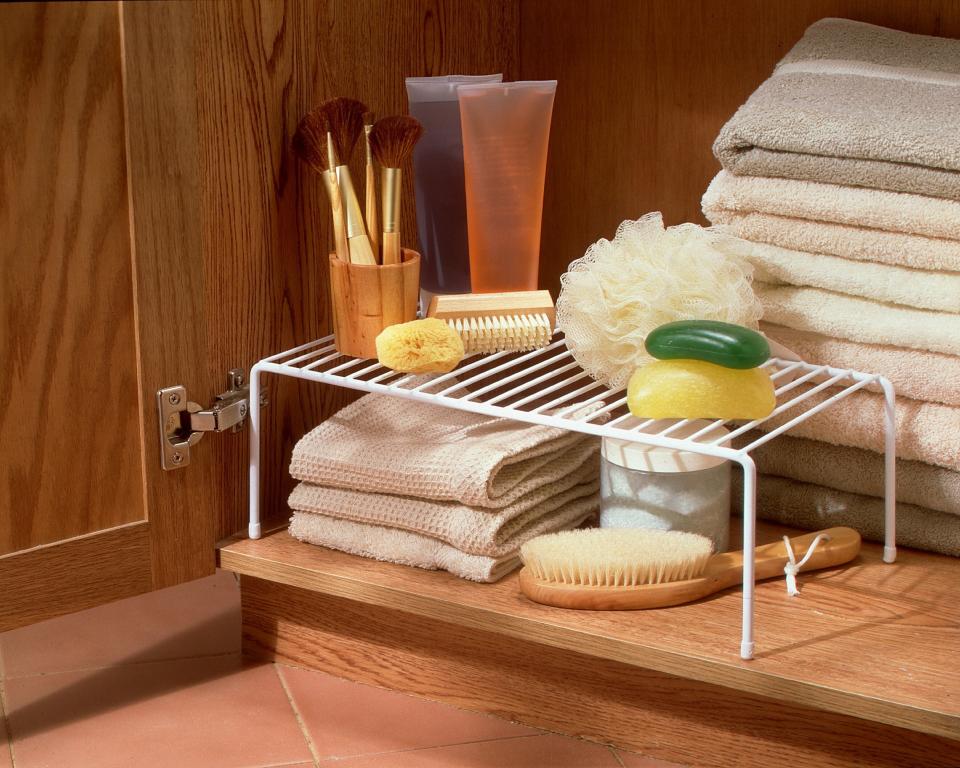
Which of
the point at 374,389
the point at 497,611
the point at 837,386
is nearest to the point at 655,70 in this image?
the point at 837,386

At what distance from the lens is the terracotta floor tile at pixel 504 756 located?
98cm

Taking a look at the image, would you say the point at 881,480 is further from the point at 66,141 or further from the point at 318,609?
the point at 66,141

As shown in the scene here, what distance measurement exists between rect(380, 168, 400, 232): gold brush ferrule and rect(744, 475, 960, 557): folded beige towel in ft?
1.29

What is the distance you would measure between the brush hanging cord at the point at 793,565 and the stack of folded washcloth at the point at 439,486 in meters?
0.17

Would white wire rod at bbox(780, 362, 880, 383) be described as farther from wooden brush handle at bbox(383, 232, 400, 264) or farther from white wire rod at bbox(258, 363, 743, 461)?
wooden brush handle at bbox(383, 232, 400, 264)

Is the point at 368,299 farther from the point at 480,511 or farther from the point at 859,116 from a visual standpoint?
the point at 859,116

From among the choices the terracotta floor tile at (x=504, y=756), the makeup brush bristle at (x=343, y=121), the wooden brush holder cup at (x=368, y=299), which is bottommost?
the terracotta floor tile at (x=504, y=756)

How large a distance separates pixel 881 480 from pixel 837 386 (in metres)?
0.09

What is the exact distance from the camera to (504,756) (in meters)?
1.00

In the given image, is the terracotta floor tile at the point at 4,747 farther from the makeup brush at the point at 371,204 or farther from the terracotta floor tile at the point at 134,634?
the makeup brush at the point at 371,204

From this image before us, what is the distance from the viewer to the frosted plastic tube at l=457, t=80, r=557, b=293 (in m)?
1.12

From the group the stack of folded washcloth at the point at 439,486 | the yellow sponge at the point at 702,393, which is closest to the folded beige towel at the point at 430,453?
the stack of folded washcloth at the point at 439,486

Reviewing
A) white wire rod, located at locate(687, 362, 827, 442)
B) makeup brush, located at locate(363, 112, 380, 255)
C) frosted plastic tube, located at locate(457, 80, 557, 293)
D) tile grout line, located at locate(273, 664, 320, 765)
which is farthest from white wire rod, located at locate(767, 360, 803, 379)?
tile grout line, located at locate(273, 664, 320, 765)

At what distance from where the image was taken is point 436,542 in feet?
3.44
